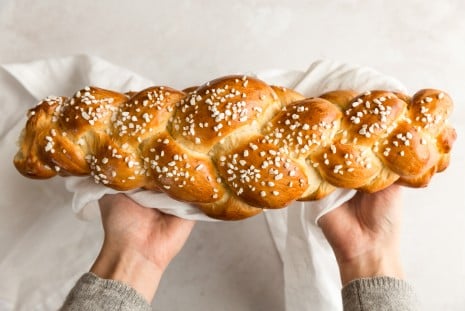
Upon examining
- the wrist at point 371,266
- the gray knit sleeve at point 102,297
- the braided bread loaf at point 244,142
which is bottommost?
the wrist at point 371,266

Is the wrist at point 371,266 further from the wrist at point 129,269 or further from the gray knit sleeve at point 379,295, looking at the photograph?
the wrist at point 129,269

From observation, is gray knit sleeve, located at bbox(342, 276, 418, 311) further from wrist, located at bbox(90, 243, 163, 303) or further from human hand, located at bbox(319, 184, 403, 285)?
wrist, located at bbox(90, 243, 163, 303)

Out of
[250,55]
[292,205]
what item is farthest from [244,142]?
[250,55]

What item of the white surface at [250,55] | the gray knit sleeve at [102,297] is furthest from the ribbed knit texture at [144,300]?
the white surface at [250,55]

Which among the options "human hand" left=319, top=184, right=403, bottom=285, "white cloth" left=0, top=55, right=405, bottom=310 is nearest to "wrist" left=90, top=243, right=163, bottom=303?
"white cloth" left=0, top=55, right=405, bottom=310

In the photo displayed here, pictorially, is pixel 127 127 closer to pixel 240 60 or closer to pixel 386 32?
pixel 240 60

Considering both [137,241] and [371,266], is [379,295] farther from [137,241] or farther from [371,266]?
[137,241]
